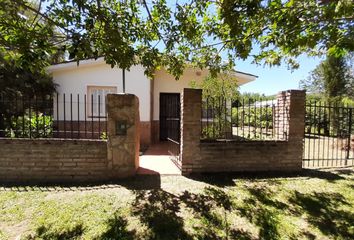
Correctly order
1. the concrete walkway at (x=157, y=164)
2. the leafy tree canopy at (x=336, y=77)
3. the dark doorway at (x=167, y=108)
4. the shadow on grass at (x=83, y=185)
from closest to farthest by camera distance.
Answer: the shadow on grass at (x=83, y=185) → the concrete walkway at (x=157, y=164) → the dark doorway at (x=167, y=108) → the leafy tree canopy at (x=336, y=77)

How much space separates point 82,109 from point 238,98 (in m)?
7.12

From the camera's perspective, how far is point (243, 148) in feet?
20.7

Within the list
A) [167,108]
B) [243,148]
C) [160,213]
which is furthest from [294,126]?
[167,108]

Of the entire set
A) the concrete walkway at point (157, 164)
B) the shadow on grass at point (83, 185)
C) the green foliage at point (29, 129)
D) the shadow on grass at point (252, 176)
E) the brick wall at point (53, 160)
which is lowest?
the shadow on grass at point (83, 185)

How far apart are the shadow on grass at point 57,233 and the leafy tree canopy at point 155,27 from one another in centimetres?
266

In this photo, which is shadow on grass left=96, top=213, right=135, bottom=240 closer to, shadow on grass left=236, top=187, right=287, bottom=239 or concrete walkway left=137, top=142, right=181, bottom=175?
shadow on grass left=236, top=187, right=287, bottom=239

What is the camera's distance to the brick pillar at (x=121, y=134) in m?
5.62

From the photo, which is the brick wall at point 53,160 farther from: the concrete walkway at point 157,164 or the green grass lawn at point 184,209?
→ the concrete walkway at point 157,164

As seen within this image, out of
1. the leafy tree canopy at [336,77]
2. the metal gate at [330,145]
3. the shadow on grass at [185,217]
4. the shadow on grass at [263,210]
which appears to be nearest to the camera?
the shadow on grass at [185,217]

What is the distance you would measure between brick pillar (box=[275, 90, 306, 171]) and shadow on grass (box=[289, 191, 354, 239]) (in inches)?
59.6

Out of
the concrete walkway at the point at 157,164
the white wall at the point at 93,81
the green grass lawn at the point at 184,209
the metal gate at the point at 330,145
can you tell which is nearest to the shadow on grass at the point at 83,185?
the green grass lawn at the point at 184,209

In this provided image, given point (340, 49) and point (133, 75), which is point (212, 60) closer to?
point (340, 49)

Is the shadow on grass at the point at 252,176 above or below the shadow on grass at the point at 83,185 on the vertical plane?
above

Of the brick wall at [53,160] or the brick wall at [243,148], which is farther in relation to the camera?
the brick wall at [243,148]
